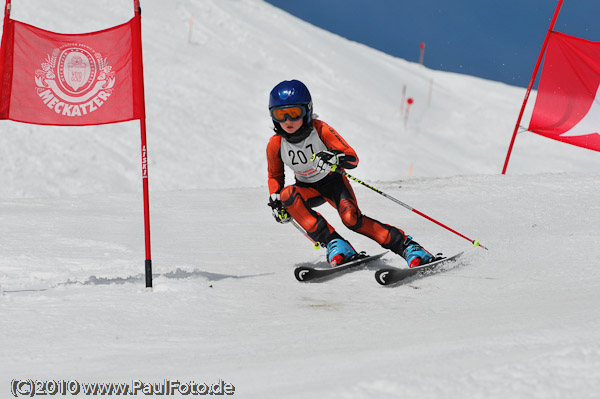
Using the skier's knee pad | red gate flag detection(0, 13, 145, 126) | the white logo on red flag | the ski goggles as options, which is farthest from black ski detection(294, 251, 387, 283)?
the white logo on red flag

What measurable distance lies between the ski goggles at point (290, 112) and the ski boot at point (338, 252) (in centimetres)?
113

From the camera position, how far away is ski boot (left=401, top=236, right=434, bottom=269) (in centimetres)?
502

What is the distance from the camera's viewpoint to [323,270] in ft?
16.4

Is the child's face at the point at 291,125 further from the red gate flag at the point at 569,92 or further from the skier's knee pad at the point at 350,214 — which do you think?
the red gate flag at the point at 569,92

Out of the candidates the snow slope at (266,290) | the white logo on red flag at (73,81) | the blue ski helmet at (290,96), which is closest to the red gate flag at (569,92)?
the snow slope at (266,290)

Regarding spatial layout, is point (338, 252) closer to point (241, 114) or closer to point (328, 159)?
point (328, 159)

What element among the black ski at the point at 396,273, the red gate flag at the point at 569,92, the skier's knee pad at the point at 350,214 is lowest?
the black ski at the point at 396,273

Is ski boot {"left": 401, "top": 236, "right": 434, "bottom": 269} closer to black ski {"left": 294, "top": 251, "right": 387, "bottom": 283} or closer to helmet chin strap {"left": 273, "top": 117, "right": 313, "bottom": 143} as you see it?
black ski {"left": 294, "top": 251, "right": 387, "bottom": 283}

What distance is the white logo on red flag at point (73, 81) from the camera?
15.0 feet

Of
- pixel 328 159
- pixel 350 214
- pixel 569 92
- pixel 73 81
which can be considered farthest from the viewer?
pixel 569 92

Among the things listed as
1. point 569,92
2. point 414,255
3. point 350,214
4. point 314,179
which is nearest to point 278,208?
point 314,179

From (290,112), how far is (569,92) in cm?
719

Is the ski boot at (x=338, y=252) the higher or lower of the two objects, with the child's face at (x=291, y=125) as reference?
lower

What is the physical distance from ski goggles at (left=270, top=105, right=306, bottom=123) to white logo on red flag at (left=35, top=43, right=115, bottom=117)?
1.35m
